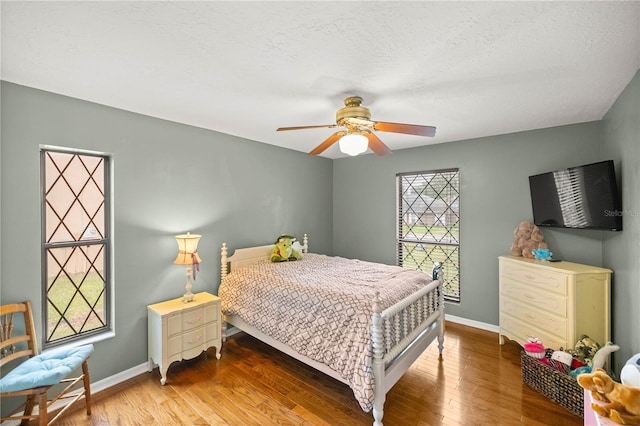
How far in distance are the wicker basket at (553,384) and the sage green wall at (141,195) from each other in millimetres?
3272

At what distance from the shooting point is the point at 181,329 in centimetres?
271

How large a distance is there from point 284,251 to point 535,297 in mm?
2935

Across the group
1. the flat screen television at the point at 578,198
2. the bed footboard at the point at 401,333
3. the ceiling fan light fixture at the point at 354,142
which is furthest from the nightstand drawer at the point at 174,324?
the flat screen television at the point at 578,198

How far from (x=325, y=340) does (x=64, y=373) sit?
1821 mm

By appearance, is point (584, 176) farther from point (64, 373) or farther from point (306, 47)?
point (64, 373)

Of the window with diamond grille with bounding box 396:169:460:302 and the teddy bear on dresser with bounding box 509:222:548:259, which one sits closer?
the teddy bear on dresser with bounding box 509:222:548:259

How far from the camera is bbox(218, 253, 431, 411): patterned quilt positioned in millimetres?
2084

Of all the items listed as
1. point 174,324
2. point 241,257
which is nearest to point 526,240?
point 241,257

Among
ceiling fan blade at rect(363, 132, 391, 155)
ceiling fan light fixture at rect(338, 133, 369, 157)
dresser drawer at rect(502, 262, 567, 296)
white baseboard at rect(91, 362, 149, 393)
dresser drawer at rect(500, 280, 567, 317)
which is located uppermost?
ceiling fan blade at rect(363, 132, 391, 155)

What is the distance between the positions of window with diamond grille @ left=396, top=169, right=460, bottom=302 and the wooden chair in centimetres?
401

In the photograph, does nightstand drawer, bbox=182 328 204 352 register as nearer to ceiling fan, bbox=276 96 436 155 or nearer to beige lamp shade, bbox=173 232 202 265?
beige lamp shade, bbox=173 232 202 265

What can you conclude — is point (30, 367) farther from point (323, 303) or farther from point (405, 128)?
point (405, 128)

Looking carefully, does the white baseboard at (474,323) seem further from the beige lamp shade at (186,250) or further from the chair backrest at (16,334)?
the chair backrest at (16,334)

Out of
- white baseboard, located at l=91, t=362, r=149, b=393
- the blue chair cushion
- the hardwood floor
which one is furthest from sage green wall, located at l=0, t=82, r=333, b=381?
the hardwood floor
